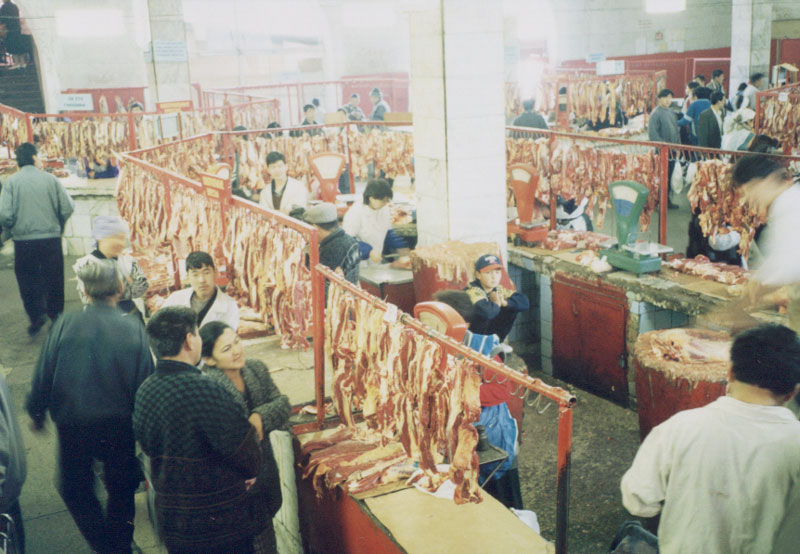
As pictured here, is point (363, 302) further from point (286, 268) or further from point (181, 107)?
point (181, 107)

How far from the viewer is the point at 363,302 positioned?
427cm

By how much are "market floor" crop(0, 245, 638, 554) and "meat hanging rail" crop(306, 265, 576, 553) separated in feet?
2.15

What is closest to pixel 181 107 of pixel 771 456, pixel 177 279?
pixel 177 279

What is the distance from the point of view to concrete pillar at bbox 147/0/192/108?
17.0 m

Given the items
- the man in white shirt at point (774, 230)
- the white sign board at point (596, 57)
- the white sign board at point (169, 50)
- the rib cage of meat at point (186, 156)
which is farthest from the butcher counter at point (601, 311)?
the white sign board at point (596, 57)

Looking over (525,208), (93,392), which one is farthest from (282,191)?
(93,392)

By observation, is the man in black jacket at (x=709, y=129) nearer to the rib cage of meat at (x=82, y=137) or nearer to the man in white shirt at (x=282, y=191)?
the man in white shirt at (x=282, y=191)

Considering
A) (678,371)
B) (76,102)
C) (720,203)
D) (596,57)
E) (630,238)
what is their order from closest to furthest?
(678,371) < (630,238) < (720,203) < (76,102) < (596,57)

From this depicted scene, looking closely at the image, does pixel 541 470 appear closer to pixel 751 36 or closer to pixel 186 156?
pixel 186 156

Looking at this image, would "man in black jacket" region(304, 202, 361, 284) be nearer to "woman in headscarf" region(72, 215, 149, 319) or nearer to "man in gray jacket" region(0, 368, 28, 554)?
"woman in headscarf" region(72, 215, 149, 319)

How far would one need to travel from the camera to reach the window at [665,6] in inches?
969

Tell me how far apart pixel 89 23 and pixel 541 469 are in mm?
17834

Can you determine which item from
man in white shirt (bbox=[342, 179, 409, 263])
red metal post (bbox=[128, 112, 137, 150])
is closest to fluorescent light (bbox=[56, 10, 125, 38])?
red metal post (bbox=[128, 112, 137, 150])

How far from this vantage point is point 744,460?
2.99 metres
